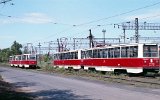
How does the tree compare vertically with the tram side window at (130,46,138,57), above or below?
above

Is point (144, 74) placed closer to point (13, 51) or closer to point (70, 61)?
point (70, 61)

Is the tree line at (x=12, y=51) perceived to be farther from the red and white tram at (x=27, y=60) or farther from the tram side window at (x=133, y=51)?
the tram side window at (x=133, y=51)

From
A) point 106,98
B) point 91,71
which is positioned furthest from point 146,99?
point 91,71

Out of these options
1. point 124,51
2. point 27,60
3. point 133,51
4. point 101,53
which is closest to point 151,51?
point 133,51

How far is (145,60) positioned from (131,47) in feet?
6.37

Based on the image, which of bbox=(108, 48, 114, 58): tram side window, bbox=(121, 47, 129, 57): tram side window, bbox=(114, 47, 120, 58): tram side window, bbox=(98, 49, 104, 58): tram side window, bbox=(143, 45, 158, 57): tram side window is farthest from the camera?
bbox=(98, 49, 104, 58): tram side window

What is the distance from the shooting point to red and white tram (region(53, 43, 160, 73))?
109 feet

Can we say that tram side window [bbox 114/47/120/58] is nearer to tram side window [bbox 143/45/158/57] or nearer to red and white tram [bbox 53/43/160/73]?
red and white tram [bbox 53/43/160/73]

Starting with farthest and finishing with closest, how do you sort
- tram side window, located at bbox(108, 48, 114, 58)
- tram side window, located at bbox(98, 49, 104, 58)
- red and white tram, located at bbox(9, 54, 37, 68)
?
red and white tram, located at bbox(9, 54, 37, 68)
tram side window, located at bbox(98, 49, 104, 58)
tram side window, located at bbox(108, 48, 114, 58)

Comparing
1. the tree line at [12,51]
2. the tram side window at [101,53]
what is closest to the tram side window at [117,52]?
the tram side window at [101,53]

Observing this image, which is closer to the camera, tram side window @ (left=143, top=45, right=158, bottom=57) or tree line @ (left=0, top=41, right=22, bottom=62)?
tram side window @ (left=143, top=45, right=158, bottom=57)

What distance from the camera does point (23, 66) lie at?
2891 inches

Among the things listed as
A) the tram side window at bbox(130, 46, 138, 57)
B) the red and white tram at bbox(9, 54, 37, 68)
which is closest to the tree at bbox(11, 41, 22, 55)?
the red and white tram at bbox(9, 54, 37, 68)

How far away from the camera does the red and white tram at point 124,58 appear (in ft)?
109
